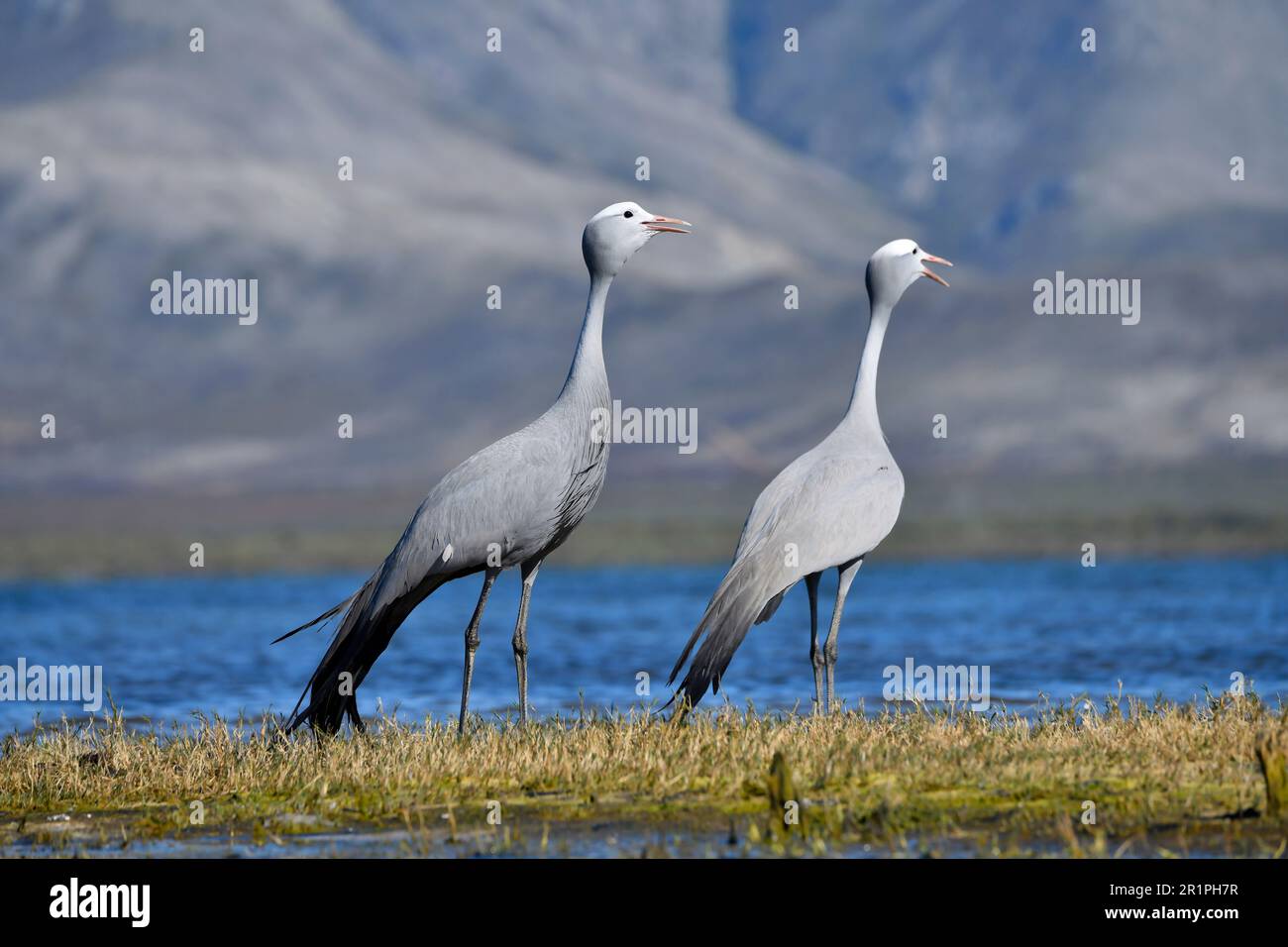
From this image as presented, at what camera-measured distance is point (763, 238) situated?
579 feet

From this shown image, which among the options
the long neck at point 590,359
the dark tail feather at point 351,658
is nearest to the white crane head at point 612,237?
the long neck at point 590,359

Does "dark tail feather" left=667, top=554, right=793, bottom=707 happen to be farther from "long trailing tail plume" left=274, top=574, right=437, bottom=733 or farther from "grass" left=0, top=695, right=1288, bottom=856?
"long trailing tail plume" left=274, top=574, right=437, bottom=733

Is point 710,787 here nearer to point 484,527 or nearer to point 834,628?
point 484,527

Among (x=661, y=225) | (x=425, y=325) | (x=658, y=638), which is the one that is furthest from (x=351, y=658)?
(x=425, y=325)

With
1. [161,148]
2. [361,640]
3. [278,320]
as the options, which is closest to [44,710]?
[361,640]

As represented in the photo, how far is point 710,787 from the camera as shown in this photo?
9.84 metres

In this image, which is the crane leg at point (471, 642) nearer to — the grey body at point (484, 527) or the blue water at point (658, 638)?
the grey body at point (484, 527)

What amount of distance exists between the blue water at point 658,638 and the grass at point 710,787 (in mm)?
5370

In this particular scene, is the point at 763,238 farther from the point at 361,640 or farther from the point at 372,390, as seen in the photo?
the point at 361,640

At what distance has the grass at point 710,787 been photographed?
29.4 ft

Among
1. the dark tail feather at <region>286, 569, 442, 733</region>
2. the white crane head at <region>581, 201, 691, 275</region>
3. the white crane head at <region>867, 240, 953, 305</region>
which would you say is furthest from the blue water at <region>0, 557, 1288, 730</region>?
the white crane head at <region>581, 201, 691, 275</region>

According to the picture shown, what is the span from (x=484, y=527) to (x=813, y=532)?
190 cm

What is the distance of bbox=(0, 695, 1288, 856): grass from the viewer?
8.96 meters
